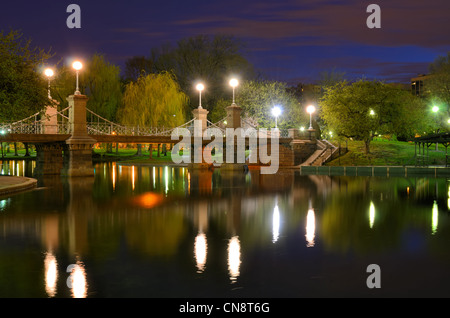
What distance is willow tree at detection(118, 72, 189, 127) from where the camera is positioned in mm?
60969

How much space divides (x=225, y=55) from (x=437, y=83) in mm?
26386

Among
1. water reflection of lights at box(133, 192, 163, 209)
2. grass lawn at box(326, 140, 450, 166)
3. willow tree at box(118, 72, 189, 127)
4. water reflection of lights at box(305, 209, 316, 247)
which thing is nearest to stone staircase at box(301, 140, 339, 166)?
grass lawn at box(326, 140, 450, 166)

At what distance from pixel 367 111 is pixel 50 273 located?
1933 inches

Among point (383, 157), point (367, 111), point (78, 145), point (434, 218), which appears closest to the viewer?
point (434, 218)

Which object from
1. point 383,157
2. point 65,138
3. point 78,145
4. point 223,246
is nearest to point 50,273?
point 223,246

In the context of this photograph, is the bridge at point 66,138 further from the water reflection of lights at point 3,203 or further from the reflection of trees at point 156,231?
the reflection of trees at point 156,231

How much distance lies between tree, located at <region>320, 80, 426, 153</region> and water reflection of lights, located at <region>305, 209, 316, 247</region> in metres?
37.8

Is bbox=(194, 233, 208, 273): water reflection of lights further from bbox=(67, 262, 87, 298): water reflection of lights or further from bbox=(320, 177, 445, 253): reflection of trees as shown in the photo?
→ bbox=(320, 177, 445, 253): reflection of trees

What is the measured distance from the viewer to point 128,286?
31.0 ft

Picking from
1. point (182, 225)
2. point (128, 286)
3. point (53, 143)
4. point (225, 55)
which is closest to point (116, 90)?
point (225, 55)

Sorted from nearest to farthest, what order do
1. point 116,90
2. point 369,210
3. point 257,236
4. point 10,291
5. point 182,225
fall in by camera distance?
point 10,291, point 257,236, point 182,225, point 369,210, point 116,90

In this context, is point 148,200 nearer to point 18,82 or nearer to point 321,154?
point 18,82

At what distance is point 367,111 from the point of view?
5581 cm
